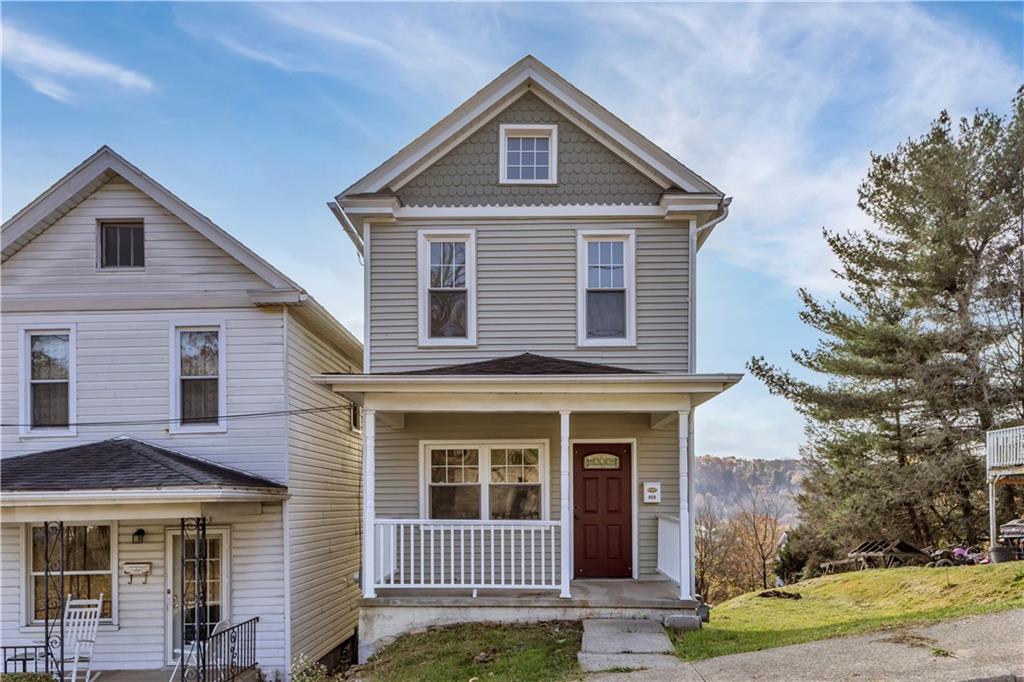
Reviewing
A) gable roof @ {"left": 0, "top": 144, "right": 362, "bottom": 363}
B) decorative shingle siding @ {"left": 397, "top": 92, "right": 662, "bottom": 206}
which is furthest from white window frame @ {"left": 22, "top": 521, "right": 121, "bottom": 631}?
decorative shingle siding @ {"left": 397, "top": 92, "right": 662, "bottom": 206}

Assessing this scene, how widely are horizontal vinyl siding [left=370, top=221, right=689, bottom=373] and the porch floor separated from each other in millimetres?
3396

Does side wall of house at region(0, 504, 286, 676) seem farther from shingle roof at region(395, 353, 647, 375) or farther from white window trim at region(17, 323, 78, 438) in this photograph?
shingle roof at region(395, 353, 647, 375)

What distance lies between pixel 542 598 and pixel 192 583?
5.30 meters

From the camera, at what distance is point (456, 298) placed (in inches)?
465

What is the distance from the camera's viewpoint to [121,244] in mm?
11516

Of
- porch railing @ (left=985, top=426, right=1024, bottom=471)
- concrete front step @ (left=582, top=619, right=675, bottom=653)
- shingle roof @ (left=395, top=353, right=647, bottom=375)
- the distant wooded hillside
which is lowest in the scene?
the distant wooded hillside

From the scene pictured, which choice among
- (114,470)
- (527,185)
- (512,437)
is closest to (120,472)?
(114,470)

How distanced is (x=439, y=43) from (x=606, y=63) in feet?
9.26

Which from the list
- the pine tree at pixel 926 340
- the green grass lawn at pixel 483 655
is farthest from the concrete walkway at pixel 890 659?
the pine tree at pixel 926 340

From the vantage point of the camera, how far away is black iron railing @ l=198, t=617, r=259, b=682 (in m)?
9.42

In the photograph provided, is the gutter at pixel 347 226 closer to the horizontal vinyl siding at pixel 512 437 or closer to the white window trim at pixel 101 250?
the white window trim at pixel 101 250

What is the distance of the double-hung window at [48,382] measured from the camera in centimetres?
1117

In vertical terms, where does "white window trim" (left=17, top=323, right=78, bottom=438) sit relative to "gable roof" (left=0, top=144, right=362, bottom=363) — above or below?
below

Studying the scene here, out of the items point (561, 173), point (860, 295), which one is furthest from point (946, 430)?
point (561, 173)
